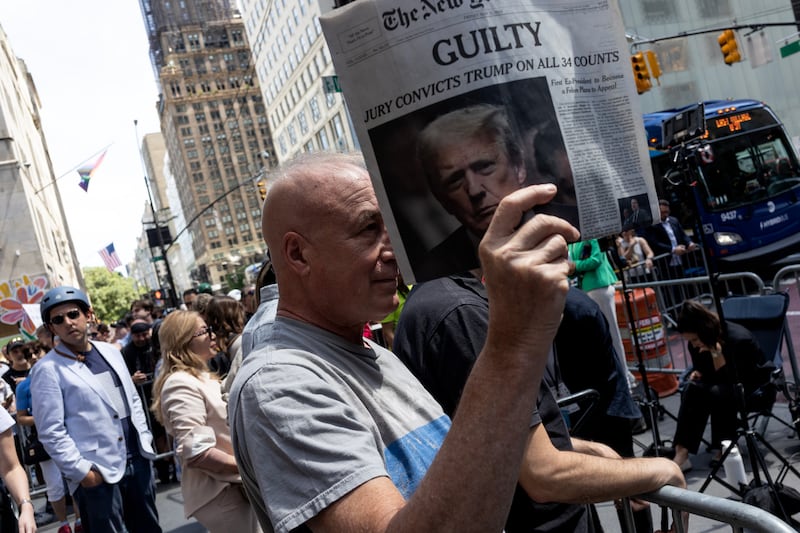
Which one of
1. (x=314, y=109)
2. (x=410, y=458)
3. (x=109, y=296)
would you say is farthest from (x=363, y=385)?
(x=109, y=296)

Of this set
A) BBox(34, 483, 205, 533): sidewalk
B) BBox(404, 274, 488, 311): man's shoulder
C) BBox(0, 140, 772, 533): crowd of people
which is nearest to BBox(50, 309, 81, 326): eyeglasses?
BBox(0, 140, 772, 533): crowd of people

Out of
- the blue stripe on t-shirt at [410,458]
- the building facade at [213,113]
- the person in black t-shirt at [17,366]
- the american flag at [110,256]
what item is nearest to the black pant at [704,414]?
the blue stripe on t-shirt at [410,458]

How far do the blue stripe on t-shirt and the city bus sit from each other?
12.4 meters

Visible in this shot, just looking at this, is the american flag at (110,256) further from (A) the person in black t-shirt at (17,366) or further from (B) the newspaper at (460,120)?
(B) the newspaper at (460,120)

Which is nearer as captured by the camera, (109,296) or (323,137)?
(323,137)

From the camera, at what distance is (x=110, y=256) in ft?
119

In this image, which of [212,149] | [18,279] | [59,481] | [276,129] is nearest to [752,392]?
[59,481]

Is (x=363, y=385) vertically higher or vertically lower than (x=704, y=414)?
higher

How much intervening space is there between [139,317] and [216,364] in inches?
268

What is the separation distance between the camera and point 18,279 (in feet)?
85.0

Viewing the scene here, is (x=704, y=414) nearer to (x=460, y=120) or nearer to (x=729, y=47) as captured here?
(x=460, y=120)

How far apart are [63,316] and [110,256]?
34451 millimetres

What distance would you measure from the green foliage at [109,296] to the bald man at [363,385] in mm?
91076

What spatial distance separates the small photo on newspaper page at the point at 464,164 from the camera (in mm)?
1234
